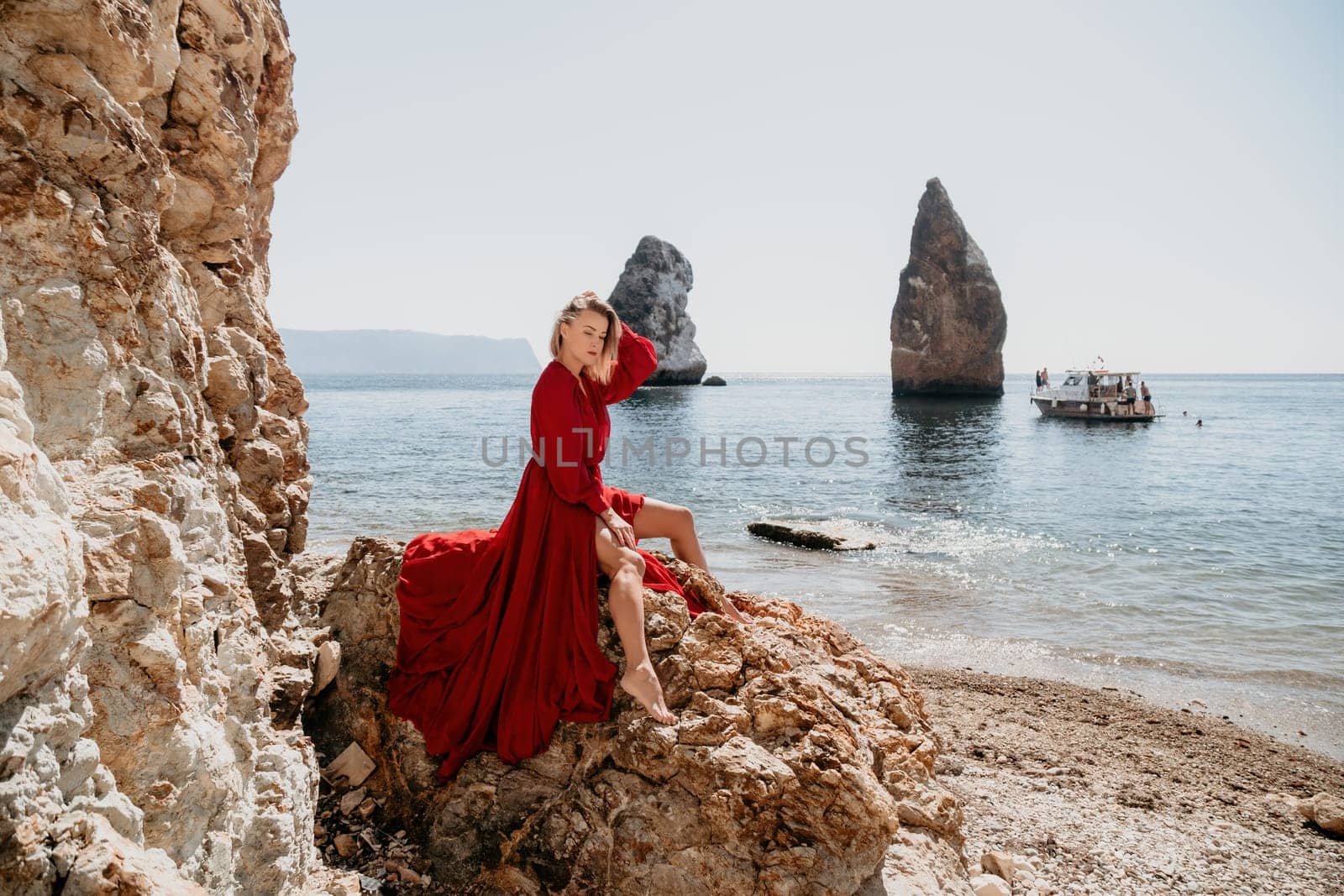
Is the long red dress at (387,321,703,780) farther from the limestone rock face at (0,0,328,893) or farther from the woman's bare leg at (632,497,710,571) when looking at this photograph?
the limestone rock face at (0,0,328,893)

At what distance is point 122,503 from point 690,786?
2.07m

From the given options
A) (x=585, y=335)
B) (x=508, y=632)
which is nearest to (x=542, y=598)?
(x=508, y=632)

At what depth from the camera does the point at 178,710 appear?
1.92 metres

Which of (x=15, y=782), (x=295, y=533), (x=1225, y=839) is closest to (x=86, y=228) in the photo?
(x=15, y=782)

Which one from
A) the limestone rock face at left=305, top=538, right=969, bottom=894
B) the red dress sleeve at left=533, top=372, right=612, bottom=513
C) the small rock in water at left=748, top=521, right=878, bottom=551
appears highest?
the red dress sleeve at left=533, top=372, right=612, bottom=513

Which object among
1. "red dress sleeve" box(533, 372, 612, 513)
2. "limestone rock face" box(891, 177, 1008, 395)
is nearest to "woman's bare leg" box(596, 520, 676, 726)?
"red dress sleeve" box(533, 372, 612, 513)

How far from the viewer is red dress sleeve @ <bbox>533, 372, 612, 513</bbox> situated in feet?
11.5

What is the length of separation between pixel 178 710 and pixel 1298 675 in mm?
9428

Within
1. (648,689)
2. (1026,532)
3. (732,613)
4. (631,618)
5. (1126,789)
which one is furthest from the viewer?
(1026,532)

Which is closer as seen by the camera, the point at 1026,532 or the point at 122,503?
the point at 122,503

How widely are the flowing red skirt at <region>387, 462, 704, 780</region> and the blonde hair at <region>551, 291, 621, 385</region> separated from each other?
599 millimetres

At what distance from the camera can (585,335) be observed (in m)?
3.78

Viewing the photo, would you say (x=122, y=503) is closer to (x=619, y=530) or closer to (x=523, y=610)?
(x=523, y=610)

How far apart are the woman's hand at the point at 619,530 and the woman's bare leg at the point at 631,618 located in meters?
0.02
